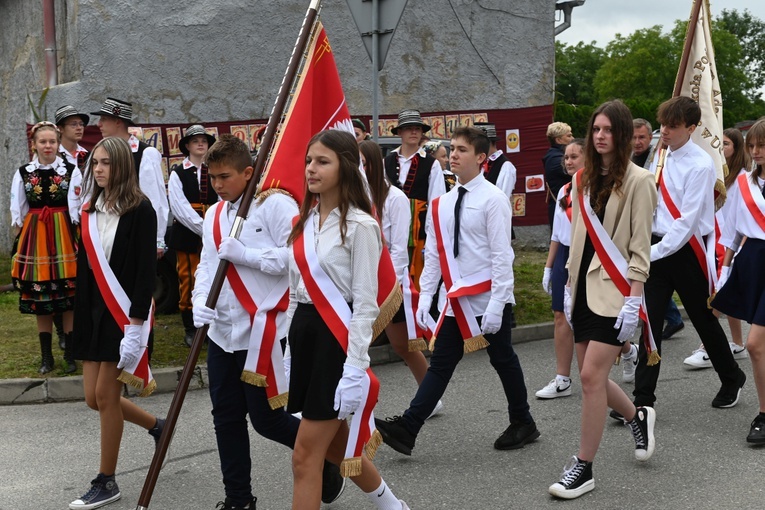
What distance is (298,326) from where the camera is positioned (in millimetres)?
4039

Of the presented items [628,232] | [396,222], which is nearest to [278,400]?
[628,232]

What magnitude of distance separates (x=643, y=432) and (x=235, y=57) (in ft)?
30.7

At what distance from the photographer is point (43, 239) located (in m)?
7.95

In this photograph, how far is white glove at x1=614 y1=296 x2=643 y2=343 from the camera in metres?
4.88

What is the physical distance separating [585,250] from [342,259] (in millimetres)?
1682

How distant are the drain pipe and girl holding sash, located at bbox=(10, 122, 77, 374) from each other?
5502 millimetres

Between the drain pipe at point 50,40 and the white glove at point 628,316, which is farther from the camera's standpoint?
the drain pipe at point 50,40

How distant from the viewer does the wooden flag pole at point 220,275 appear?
4363mm

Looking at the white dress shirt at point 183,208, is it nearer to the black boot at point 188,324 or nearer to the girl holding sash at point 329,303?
the black boot at point 188,324

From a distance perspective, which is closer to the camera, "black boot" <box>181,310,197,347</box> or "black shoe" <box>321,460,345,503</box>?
"black shoe" <box>321,460,345,503</box>

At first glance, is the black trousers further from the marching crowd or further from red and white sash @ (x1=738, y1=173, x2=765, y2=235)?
red and white sash @ (x1=738, y1=173, x2=765, y2=235)

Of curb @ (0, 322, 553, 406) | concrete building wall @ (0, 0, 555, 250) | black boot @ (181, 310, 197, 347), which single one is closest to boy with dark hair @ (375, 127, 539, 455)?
curb @ (0, 322, 553, 406)

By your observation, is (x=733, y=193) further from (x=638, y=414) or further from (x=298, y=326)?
(x=298, y=326)

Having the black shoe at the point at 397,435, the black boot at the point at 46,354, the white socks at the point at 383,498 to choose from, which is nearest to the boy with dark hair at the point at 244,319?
the white socks at the point at 383,498
